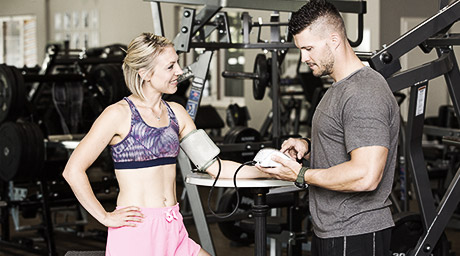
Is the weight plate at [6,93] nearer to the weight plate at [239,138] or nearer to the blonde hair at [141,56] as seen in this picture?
the weight plate at [239,138]

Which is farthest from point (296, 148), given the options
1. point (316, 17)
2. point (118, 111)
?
point (118, 111)

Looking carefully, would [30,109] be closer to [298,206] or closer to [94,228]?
[94,228]

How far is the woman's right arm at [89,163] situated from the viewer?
2320 millimetres

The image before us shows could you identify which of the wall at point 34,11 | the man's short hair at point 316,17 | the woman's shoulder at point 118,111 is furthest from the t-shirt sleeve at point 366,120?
the wall at point 34,11

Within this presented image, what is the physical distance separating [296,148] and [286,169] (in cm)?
36

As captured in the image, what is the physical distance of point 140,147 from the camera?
2.38 meters

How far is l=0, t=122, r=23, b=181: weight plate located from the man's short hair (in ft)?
10.7

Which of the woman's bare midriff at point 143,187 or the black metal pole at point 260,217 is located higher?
the woman's bare midriff at point 143,187

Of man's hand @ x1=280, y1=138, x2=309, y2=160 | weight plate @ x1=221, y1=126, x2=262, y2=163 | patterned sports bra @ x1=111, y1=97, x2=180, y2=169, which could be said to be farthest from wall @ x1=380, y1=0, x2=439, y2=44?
patterned sports bra @ x1=111, y1=97, x2=180, y2=169

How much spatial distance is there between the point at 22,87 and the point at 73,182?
11.2 ft

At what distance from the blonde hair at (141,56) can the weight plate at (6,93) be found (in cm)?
324

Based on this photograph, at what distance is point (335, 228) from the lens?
7.58ft

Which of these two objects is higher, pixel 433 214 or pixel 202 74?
pixel 202 74

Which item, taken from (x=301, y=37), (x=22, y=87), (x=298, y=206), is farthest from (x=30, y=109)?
(x=301, y=37)
